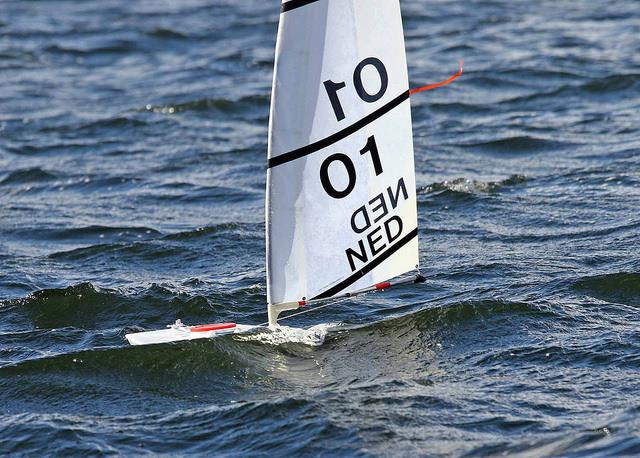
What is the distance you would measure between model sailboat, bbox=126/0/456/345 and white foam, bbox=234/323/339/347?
0.32 meters

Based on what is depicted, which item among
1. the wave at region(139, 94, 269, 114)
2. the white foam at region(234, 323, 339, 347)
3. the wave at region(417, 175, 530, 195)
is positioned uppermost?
the wave at region(139, 94, 269, 114)

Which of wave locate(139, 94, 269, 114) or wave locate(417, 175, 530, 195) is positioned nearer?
wave locate(417, 175, 530, 195)

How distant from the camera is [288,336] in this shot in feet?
31.2

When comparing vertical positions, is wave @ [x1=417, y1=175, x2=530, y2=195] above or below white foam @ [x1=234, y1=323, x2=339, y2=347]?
above

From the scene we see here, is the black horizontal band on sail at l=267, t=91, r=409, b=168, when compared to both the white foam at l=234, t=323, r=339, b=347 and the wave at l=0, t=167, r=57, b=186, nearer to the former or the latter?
the white foam at l=234, t=323, r=339, b=347

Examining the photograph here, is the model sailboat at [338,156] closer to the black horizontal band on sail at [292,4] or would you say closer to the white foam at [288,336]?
the black horizontal band on sail at [292,4]

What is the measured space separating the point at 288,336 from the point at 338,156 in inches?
64.4

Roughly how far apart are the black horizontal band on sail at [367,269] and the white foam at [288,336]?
1.84ft

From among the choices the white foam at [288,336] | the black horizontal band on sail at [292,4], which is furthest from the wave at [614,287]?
the black horizontal band on sail at [292,4]

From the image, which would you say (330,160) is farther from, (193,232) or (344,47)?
(193,232)

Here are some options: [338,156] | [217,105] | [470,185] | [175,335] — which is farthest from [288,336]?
[217,105]

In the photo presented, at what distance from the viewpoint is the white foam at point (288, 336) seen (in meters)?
9.46

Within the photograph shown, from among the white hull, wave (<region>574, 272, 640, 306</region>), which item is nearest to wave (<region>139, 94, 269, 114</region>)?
wave (<region>574, 272, 640, 306</region>)

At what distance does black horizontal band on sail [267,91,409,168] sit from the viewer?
8578 millimetres
